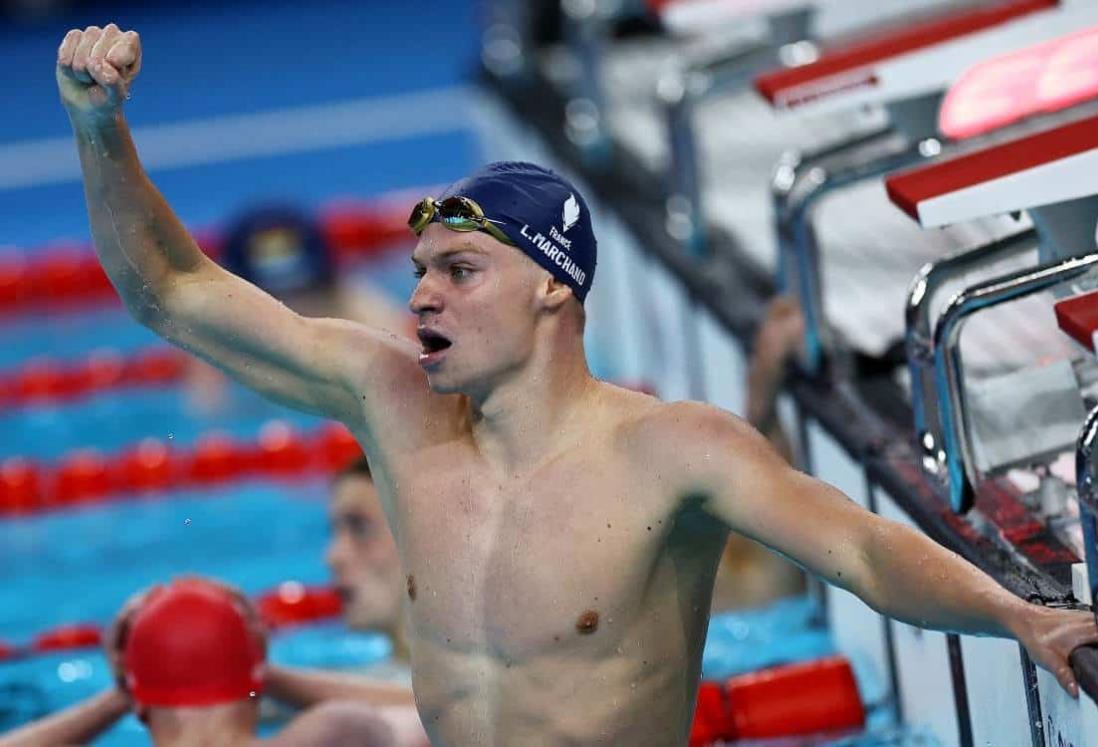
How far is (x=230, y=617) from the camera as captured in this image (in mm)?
3580

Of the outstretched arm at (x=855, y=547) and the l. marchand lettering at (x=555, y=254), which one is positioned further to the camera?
the l. marchand lettering at (x=555, y=254)

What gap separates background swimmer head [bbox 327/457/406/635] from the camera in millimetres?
4426

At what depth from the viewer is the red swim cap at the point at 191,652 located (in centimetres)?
350

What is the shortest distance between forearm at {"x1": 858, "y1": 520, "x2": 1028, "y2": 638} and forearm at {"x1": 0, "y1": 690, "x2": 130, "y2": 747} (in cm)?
165

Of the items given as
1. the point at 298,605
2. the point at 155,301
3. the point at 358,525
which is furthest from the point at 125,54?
the point at 298,605

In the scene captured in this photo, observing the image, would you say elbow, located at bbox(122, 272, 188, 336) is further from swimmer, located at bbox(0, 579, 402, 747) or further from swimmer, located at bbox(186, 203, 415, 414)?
swimmer, located at bbox(186, 203, 415, 414)

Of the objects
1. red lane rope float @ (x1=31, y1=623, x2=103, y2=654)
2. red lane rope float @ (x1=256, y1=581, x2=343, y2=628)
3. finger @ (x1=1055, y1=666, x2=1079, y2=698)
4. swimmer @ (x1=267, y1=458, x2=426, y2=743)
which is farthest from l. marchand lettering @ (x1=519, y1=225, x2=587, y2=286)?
red lane rope float @ (x1=256, y1=581, x2=343, y2=628)

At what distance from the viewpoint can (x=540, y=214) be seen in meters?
2.72

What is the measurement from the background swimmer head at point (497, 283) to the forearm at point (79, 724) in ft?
4.23

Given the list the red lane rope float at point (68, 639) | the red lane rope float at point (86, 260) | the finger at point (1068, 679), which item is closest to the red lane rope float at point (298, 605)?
the red lane rope float at point (68, 639)

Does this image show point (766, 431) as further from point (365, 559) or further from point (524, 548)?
point (524, 548)

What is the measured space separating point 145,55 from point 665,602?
11397mm

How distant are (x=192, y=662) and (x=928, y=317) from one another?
4.58 ft

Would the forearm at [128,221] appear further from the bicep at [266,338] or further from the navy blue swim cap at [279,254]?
→ the navy blue swim cap at [279,254]
